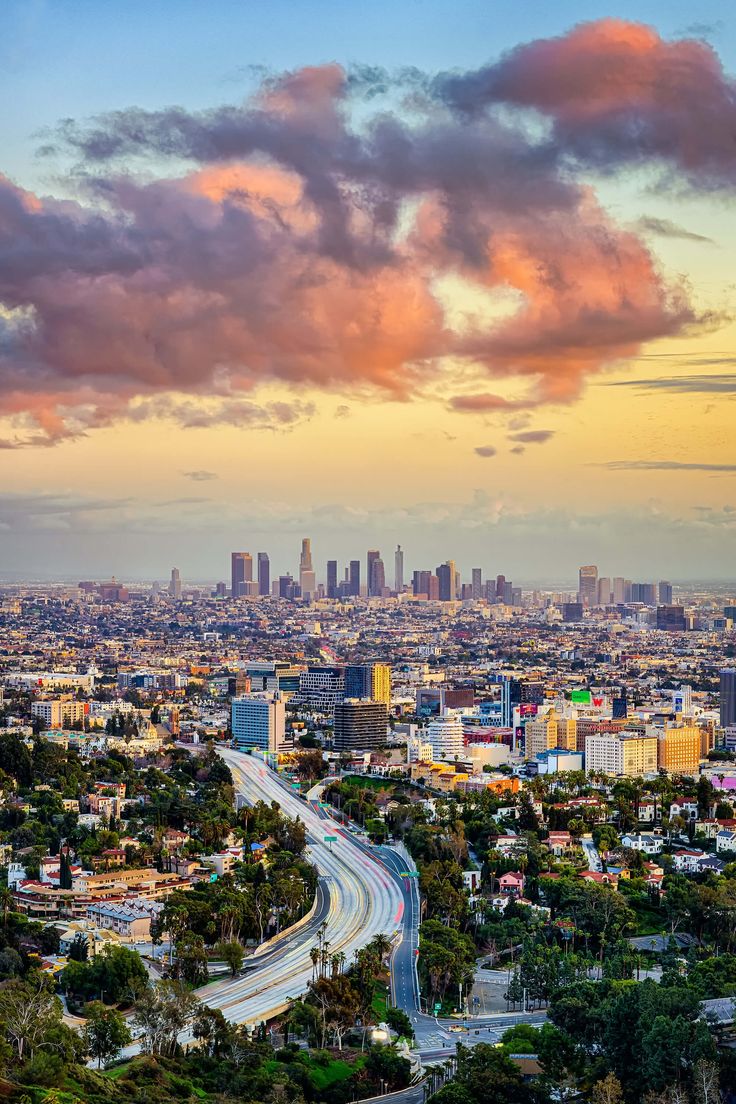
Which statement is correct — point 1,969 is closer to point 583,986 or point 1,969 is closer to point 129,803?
point 583,986

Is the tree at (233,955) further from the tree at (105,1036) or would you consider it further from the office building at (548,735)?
the office building at (548,735)

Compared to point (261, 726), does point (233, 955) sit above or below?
below

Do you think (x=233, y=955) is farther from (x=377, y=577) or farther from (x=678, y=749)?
(x=377, y=577)

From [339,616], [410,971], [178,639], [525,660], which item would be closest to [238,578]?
[339,616]

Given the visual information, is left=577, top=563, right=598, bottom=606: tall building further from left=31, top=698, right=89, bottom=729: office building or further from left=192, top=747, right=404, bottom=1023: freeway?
left=192, top=747, right=404, bottom=1023: freeway

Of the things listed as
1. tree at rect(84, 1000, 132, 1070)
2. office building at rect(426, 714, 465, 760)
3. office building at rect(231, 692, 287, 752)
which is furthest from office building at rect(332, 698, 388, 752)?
tree at rect(84, 1000, 132, 1070)

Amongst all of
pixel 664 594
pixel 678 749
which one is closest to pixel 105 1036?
pixel 678 749
